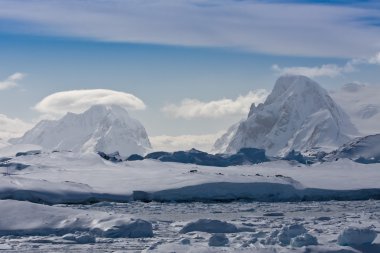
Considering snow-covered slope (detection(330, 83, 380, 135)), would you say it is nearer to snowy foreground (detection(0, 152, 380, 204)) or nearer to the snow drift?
snowy foreground (detection(0, 152, 380, 204))

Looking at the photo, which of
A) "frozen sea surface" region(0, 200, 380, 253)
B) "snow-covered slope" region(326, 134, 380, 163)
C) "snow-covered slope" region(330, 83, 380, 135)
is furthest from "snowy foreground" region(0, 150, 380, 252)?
"snow-covered slope" region(330, 83, 380, 135)

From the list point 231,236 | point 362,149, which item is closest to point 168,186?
point 231,236

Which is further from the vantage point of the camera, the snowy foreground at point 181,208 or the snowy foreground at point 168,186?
the snowy foreground at point 168,186

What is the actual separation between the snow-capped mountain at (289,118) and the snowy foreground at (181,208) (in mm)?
106208

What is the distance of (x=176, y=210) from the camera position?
1138 inches

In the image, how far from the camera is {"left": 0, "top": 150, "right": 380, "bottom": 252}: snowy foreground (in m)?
16.8

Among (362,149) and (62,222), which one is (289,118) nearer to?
(362,149)

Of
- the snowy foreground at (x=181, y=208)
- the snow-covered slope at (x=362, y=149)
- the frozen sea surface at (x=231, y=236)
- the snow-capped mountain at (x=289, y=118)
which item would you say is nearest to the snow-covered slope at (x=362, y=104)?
the snow-capped mountain at (x=289, y=118)

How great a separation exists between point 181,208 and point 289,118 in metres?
153

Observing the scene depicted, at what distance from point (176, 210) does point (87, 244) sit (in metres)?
12.0

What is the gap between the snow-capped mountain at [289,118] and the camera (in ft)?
530

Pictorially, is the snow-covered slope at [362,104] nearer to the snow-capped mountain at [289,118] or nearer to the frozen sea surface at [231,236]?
the snow-capped mountain at [289,118]

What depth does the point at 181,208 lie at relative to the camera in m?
29.9

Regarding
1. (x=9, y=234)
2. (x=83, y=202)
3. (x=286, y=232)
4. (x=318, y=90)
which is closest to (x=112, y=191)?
(x=83, y=202)
